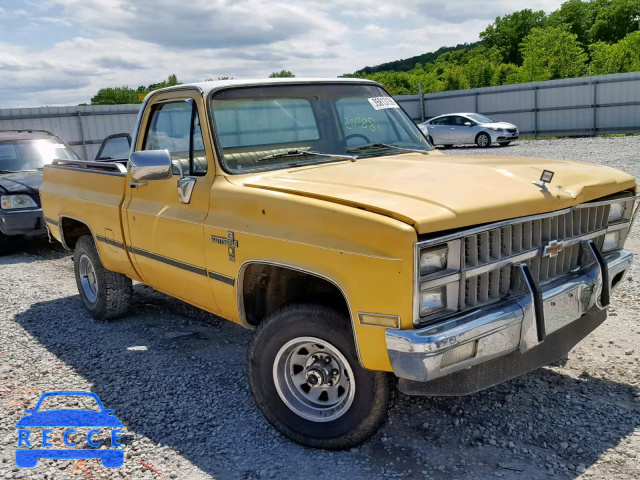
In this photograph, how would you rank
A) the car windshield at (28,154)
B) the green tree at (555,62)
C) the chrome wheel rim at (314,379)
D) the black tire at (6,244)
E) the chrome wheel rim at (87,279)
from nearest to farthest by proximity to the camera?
the chrome wheel rim at (314,379) < the chrome wheel rim at (87,279) < the black tire at (6,244) < the car windshield at (28,154) < the green tree at (555,62)

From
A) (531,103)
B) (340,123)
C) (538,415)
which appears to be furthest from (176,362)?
(531,103)

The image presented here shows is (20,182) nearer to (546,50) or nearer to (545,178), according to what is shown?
(545,178)

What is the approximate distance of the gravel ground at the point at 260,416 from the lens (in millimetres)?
3199

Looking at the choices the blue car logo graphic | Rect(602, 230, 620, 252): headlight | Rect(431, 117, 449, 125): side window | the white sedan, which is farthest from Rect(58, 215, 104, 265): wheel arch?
Rect(431, 117, 449, 125): side window

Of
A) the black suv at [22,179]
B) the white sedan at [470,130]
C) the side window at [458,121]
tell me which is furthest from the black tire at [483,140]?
the black suv at [22,179]

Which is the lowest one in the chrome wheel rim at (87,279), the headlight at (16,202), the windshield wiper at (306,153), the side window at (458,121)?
the chrome wheel rim at (87,279)

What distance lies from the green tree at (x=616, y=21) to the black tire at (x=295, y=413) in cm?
7482

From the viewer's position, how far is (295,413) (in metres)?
3.45

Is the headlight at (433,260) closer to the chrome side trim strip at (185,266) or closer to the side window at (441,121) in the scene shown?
the chrome side trim strip at (185,266)

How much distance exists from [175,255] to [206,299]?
0.40m

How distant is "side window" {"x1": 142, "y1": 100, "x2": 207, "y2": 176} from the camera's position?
416 centimetres

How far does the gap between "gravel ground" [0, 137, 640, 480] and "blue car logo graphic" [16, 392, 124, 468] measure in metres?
0.06

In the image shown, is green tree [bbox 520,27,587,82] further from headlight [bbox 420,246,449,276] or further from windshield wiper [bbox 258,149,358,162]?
headlight [bbox 420,246,449,276]

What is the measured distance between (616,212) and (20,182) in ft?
26.6
